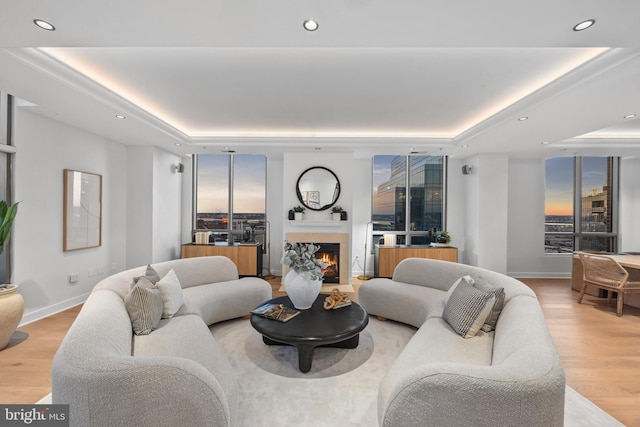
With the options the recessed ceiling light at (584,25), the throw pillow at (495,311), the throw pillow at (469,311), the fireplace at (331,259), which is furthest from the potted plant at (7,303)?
the recessed ceiling light at (584,25)

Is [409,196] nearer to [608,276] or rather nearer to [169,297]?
[608,276]

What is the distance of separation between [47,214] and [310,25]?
4207 millimetres

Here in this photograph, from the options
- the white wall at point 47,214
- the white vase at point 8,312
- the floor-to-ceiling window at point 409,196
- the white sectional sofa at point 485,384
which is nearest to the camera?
the white sectional sofa at point 485,384

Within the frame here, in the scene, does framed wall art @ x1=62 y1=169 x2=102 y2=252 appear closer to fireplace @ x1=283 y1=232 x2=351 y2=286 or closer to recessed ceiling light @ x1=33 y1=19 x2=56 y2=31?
recessed ceiling light @ x1=33 y1=19 x2=56 y2=31

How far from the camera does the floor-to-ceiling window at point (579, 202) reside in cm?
631

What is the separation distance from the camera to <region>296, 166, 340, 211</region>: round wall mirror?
217 inches

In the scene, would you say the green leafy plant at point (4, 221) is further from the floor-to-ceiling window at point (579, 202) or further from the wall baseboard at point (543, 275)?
the floor-to-ceiling window at point (579, 202)

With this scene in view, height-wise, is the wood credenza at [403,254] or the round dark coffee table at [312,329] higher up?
the wood credenza at [403,254]

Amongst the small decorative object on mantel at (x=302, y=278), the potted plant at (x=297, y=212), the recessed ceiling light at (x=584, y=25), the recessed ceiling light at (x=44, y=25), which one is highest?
the recessed ceiling light at (x=584, y=25)

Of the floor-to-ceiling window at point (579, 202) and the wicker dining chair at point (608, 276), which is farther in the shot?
the floor-to-ceiling window at point (579, 202)

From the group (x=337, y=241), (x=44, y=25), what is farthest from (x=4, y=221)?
(x=337, y=241)

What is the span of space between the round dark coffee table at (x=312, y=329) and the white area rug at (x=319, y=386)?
0.52 feet

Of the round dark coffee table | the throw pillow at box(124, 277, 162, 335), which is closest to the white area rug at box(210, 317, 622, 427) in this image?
the round dark coffee table

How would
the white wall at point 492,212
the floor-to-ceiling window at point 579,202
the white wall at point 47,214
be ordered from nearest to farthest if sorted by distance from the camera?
the white wall at point 47,214 < the white wall at point 492,212 < the floor-to-ceiling window at point 579,202
